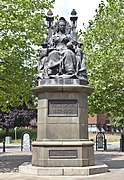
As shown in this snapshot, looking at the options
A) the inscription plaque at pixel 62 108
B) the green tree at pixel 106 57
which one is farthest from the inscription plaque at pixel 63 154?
the green tree at pixel 106 57

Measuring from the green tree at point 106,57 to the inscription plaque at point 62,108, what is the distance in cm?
1223

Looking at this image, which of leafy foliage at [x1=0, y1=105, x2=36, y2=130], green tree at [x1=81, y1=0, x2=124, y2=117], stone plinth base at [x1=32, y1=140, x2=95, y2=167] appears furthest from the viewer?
leafy foliage at [x1=0, y1=105, x2=36, y2=130]

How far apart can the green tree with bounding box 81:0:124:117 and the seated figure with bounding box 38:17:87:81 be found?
1101 centimetres

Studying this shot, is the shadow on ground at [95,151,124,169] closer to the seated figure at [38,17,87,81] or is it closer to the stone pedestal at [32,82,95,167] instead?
the stone pedestal at [32,82,95,167]

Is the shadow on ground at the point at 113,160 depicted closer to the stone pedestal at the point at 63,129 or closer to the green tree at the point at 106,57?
the stone pedestal at the point at 63,129

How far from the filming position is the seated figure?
13.7 metres

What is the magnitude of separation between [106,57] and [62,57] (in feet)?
38.3

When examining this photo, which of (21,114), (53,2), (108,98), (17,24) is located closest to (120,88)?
(108,98)

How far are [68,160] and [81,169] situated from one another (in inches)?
27.2

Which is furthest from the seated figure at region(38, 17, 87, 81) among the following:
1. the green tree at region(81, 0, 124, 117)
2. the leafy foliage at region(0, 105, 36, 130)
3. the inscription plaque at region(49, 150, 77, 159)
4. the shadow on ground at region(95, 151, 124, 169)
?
the leafy foliage at region(0, 105, 36, 130)

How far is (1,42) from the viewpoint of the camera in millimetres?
15961

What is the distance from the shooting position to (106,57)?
25.0 metres

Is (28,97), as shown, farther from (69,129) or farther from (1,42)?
(69,129)

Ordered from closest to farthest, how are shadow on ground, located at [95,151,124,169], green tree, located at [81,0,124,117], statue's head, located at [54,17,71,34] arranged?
1. statue's head, located at [54,17,71,34]
2. shadow on ground, located at [95,151,124,169]
3. green tree, located at [81,0,124,117]
